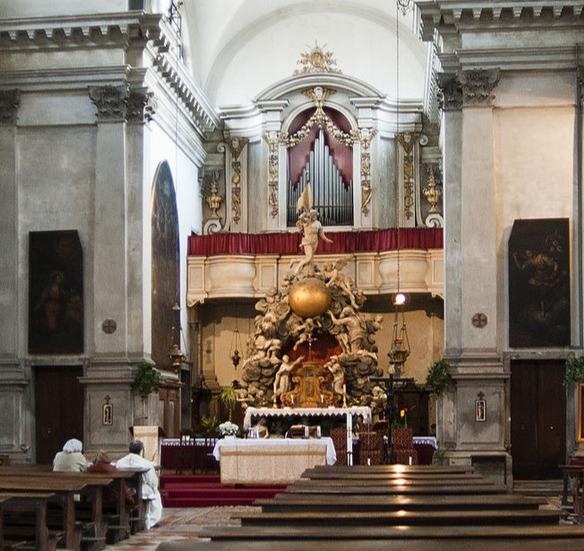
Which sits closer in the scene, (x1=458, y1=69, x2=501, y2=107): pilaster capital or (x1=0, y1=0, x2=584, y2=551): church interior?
(x1=0, y1=0, x2=584, y2=551): church interior

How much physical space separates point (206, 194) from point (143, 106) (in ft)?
26.6

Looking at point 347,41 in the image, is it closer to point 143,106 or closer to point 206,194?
point 206,194

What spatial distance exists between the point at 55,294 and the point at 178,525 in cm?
846

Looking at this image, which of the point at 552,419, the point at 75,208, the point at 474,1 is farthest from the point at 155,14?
the point at 552,419

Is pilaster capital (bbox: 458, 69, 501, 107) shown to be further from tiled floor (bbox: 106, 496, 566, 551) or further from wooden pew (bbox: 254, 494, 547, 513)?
wooden pew (bbox: 254, 494, 547, 513)

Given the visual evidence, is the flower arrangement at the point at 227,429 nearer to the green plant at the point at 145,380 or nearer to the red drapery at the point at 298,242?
the green plant at the point at 145,380

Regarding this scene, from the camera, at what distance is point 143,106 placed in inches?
1001

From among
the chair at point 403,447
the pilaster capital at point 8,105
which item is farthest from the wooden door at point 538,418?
the pilaster capital at point 8,105

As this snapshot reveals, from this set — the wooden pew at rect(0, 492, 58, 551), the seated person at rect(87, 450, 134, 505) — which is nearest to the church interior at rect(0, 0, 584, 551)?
the seated person at rect(87, 450, 134, 505)

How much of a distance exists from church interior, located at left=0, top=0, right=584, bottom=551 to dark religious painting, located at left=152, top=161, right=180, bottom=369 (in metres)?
Answer: 0.10

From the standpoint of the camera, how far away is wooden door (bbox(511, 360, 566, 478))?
2398 cm

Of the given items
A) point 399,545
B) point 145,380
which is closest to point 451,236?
point 145,380

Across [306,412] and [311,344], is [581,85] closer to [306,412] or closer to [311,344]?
[306,412]

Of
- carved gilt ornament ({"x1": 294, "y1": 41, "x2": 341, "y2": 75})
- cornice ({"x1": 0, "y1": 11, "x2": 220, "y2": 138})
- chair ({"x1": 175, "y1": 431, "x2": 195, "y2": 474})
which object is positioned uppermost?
carved gilt ornament ({"x1": 294, "y1": 41, "x2": 341, "y2": 75})
